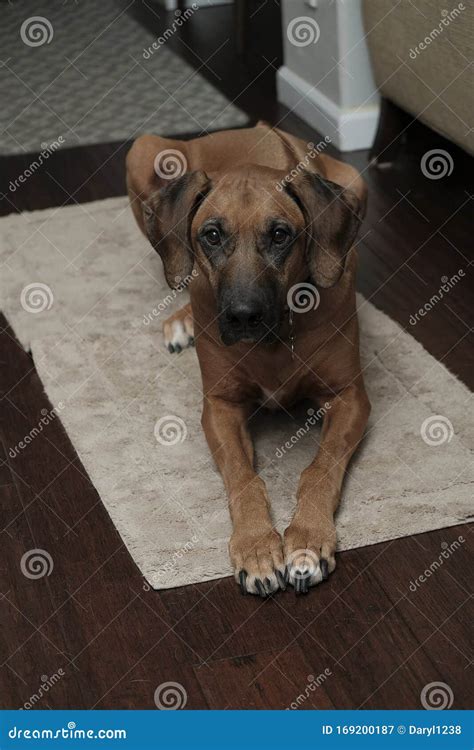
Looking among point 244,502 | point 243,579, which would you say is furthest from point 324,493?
point 243,579

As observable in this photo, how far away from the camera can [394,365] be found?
9.91ft

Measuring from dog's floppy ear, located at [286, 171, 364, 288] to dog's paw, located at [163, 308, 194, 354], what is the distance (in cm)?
83

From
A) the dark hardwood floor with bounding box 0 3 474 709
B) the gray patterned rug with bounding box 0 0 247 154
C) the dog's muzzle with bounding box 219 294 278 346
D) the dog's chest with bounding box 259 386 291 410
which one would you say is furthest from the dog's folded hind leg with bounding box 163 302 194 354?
the gray patterned rug with bounding box 0 0 247 154

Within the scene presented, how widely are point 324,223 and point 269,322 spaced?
26cm

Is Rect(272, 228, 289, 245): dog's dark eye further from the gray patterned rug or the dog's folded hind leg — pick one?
the gray patterned rug

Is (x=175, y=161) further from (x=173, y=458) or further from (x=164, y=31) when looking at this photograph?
(x=164, y=31)

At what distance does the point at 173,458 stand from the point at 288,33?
2.67m

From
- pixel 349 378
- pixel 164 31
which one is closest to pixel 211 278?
pixel 349 378

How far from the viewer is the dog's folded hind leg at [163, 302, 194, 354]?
10.5ft

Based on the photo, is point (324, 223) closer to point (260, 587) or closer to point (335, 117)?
point (260, 587)

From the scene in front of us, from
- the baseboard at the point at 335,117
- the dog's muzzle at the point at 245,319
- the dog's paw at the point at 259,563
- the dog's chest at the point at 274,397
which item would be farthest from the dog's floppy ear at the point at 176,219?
the baseboard at the point at 335,117

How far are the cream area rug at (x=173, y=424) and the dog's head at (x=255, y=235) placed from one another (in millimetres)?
409

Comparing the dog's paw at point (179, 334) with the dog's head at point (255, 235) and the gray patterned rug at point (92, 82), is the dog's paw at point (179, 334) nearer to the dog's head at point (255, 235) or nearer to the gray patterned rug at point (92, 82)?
the dog's head at point (255, 235)

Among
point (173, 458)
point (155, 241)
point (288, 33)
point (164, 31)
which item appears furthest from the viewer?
point (164, 31)
